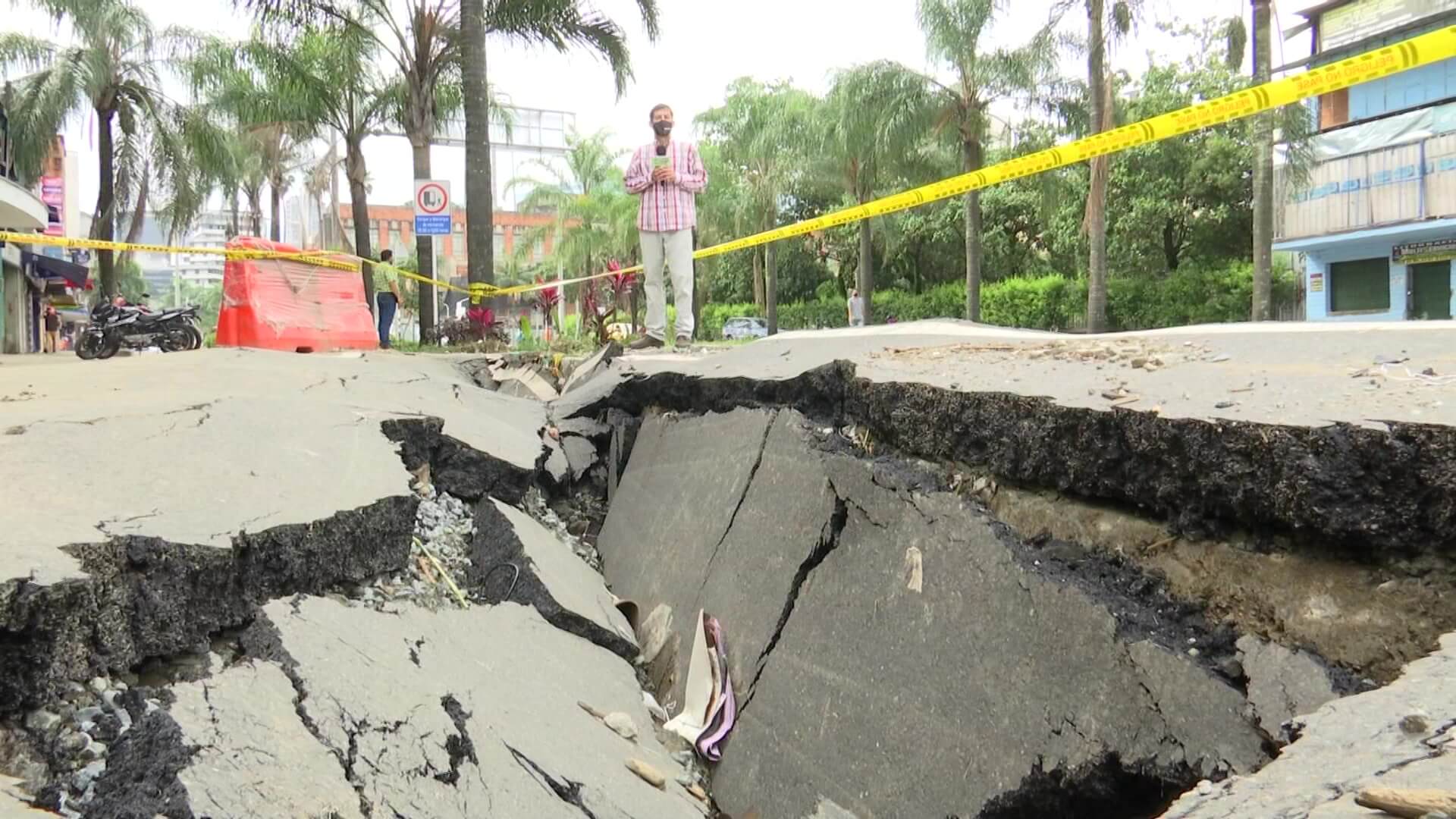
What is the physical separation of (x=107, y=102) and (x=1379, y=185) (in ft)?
87.3

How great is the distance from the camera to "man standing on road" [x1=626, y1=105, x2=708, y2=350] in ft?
21.6

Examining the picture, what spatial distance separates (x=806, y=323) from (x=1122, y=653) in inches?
1444

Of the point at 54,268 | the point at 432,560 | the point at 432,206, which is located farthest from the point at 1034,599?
the point at 54,268

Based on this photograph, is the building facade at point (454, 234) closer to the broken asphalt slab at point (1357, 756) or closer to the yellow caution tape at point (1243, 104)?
the yellow caution tape at point (1243, 104)

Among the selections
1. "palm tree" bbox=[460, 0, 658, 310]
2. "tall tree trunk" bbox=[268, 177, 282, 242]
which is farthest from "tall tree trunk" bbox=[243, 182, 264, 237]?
"palm tree" bbox=[460, 0, 658, 310]

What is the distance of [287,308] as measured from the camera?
8.16 meters

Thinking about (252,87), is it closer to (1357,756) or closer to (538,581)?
(538,581)

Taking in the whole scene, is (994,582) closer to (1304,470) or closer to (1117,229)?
(1304,470)

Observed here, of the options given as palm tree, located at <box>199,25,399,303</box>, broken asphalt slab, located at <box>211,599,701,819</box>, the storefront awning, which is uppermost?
palm tree, located at <box>199,25,399,303</box>

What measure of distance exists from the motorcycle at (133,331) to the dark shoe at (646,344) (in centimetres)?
654

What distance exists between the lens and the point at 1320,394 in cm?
205

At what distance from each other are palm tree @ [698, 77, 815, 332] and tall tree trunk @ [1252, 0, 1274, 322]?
15.2m

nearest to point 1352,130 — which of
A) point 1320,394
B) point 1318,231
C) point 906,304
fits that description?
point 1318,231

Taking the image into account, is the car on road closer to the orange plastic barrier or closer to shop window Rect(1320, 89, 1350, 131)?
shop window Rect(1320, 89, 1350, 131)
